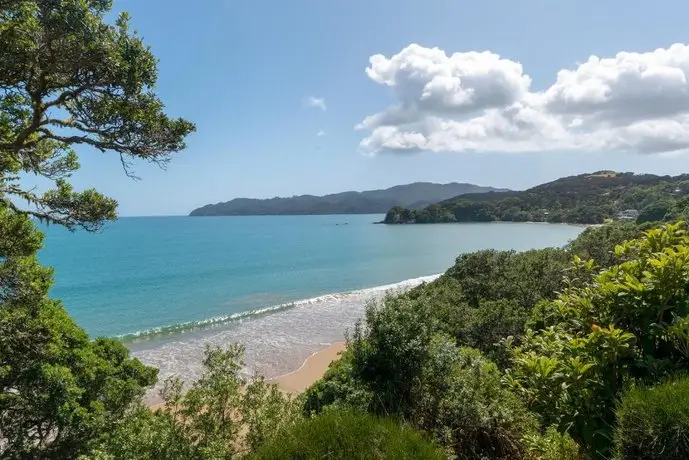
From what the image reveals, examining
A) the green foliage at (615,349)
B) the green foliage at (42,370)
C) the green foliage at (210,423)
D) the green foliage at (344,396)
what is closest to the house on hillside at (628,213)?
the green foliage at (344,396)

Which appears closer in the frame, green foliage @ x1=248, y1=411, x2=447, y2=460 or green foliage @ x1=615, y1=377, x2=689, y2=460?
green foliage @ x1=615, y1=377, x2=689, y2=460

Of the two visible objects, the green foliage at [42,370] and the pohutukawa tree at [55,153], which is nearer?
the pohutukawa tree at [55,153]

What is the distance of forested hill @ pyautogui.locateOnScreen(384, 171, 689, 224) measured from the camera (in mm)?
127625

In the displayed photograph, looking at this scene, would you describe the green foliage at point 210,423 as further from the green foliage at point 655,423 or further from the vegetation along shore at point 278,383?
the green foliage at point 655,423

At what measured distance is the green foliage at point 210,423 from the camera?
18.3 ft

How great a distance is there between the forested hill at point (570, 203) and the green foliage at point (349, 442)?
133m

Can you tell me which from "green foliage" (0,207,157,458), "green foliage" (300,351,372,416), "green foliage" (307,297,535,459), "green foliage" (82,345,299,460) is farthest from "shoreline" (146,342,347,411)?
"green foliage" (82,345,299,460)

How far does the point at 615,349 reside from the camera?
351 cm

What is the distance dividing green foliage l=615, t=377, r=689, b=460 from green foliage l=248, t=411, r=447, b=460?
5.48ft

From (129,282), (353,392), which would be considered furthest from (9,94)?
(129,282)

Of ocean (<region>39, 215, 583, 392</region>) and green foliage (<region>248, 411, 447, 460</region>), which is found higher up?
green foliage (<region>248, 411, 447, 460</region>)

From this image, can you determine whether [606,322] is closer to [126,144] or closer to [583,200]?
[126,144]

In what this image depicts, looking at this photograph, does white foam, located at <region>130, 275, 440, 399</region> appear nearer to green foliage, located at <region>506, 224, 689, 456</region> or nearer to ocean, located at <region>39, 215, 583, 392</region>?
ocean, located at <region>39, 215, 583, 392</region>

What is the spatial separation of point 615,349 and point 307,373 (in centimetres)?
1852
